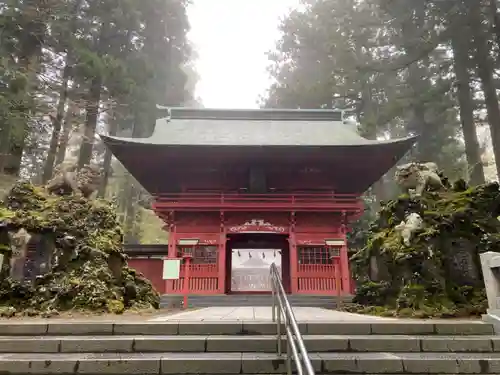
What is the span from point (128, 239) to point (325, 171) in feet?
36.3

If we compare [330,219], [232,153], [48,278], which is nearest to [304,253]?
[330,219]

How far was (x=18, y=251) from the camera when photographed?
20.0 feet

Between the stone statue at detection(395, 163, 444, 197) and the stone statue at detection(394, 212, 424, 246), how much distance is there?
0.62 meters

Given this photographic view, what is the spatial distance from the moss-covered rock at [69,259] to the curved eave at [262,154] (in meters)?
4.75

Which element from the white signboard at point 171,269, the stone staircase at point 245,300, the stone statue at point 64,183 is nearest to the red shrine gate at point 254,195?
the stone staircase at point 245,300

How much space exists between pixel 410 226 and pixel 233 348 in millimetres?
3983

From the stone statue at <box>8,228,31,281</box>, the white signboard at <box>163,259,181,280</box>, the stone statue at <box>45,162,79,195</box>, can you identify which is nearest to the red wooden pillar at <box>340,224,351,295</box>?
the white signboard at <box>163,259,181,280</box>

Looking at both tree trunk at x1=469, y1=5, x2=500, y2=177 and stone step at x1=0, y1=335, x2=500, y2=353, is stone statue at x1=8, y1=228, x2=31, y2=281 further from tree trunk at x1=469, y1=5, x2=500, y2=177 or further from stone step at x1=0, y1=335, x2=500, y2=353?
tree trunk at x1=469, y1=5, x2=500, y2=177

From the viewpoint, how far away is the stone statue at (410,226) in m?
6.12

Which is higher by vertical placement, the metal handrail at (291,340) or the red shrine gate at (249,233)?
the red shrine gate at (249,233)

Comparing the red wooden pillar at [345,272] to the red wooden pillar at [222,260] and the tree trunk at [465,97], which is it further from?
the tree trunk at [465,97]

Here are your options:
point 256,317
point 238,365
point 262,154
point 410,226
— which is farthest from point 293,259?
point 238,365

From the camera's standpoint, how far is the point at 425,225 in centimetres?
625

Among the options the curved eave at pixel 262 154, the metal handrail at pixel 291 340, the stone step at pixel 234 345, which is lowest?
the stone step at pixel 234 345
